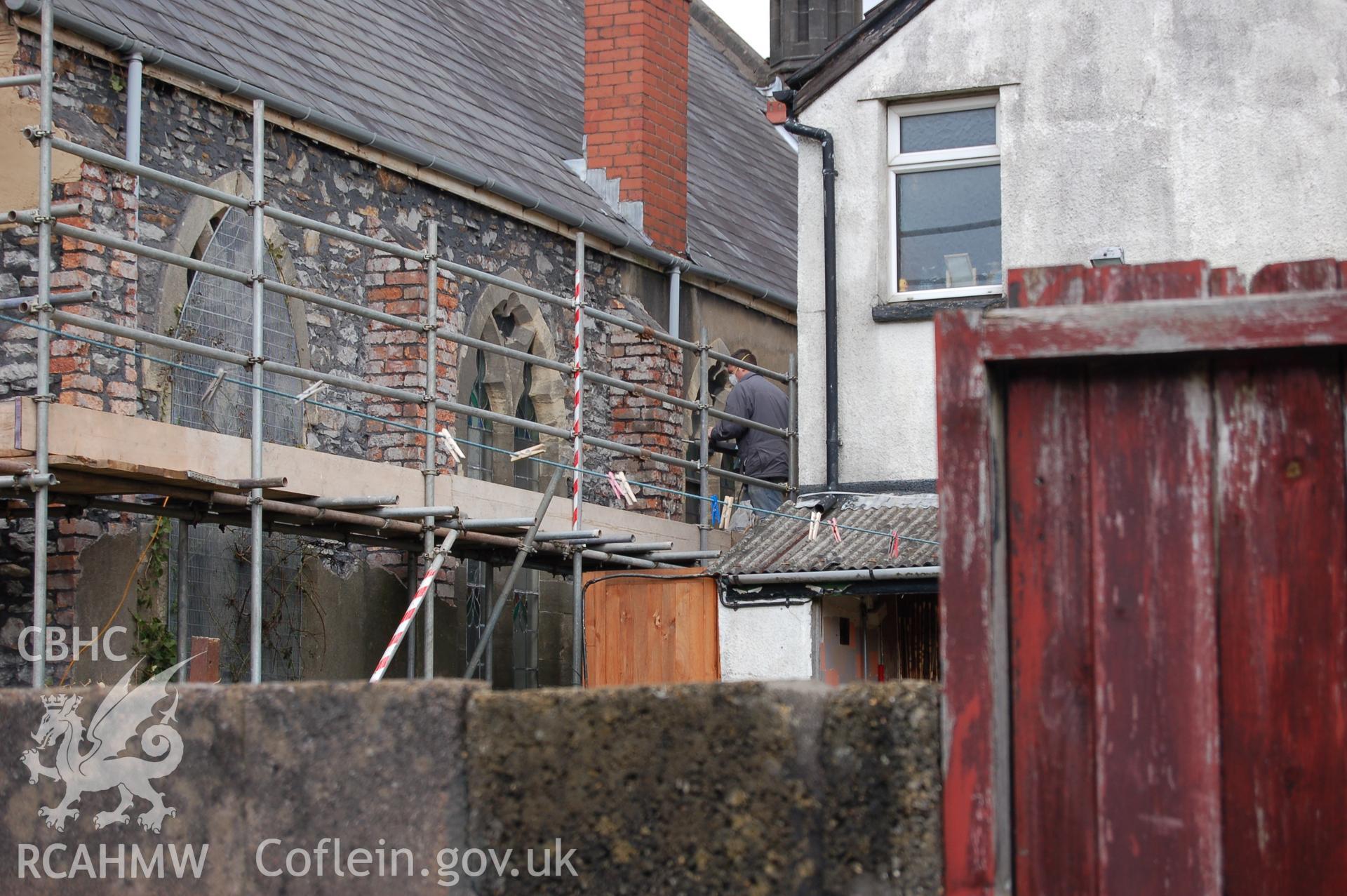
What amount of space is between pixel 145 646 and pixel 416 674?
2.99 metres

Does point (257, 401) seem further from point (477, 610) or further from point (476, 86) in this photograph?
point (476, 86)

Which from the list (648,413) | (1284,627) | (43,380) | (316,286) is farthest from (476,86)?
(1284,627)

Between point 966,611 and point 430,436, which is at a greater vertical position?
point 430,436

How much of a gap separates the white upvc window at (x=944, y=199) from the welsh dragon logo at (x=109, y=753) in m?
8.39

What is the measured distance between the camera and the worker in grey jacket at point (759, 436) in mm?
15195

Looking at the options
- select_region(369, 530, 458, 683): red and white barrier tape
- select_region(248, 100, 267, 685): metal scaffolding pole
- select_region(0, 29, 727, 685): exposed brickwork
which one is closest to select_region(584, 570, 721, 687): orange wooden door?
select_region(369, 530, 458, 683): red and white barrier tape

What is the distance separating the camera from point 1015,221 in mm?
11773

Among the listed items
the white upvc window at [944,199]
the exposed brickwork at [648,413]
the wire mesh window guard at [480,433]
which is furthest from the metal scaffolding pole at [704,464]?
the white upvc window at [944,199]

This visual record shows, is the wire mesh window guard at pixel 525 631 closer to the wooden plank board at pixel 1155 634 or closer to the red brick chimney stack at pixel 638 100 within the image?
the red brick chimney stack at pixel 638 100

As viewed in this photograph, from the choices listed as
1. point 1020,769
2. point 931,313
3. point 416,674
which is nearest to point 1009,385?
point 1020,769

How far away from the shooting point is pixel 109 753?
13.4ft

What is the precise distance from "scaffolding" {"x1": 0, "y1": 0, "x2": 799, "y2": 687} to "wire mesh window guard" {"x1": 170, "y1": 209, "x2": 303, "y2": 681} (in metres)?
0.16

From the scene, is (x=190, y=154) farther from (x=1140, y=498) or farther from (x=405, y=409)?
(x=1140, y=498)

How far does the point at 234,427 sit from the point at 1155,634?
9.95 meters
